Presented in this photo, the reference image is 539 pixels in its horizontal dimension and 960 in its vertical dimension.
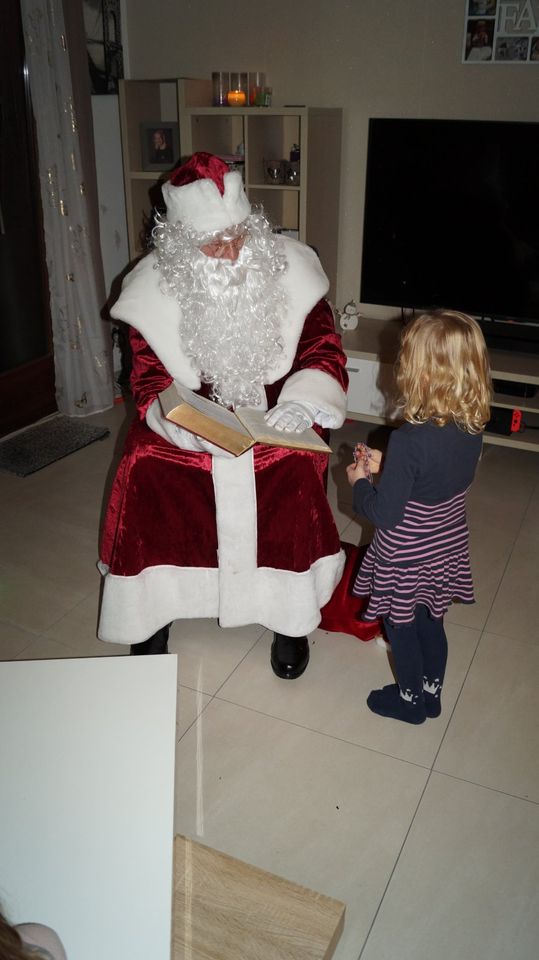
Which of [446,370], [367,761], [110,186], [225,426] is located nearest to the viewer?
[446,370]

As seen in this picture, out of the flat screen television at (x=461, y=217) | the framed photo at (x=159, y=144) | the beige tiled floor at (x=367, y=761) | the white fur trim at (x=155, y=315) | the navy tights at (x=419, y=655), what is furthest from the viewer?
the framed photo at (x=159, y=144)

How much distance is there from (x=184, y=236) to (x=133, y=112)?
6.75ft

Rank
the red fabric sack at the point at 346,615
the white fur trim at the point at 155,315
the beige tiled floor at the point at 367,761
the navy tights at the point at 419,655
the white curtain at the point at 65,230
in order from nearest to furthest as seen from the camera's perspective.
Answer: the beige tiled floor at the point at 367,761
the navy tights at the point at 419,655
the white fur trim at the point at 155,315
the red fabric sack at the point at 346,615
the white curtain at the point at 65,230

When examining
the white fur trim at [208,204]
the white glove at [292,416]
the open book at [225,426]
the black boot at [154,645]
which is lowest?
the black boot at [154,645]

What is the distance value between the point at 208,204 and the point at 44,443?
6.17ft

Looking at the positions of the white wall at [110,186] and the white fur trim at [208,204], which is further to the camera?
the white wall at [110,186]

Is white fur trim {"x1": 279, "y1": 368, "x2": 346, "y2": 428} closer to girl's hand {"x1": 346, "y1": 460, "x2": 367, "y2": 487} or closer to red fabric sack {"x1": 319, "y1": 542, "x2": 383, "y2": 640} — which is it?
girl's hand {"x1": 346, "y1": 460, "x2": 367, "y2": 487}

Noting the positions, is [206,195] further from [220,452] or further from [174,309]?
[220,452]

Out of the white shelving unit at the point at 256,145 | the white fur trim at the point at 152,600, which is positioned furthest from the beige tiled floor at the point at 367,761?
the white shelving unit at the point at 256,145

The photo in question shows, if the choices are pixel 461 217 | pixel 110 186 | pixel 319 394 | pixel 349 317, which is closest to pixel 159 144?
pixel 110 186

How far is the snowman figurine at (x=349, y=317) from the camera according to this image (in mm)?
3598

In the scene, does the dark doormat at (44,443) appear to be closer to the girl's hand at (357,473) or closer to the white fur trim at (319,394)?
the white fur trim at (319,394)

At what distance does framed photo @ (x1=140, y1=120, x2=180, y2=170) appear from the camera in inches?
147

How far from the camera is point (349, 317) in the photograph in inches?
141
